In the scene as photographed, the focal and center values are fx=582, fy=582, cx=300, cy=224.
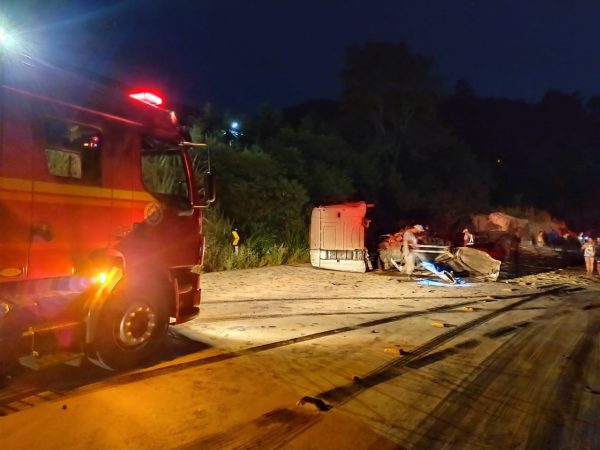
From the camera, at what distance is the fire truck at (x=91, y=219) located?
541 cm

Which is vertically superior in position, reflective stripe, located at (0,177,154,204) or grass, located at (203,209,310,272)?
reflective stripe, located at (0,177,154,204)

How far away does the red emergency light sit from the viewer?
6.81m

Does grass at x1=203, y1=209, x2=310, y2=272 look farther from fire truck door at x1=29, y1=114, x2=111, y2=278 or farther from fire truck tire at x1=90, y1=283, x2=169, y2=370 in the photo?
fire truck door at x1=29, y1=114, x2=111, y2=278

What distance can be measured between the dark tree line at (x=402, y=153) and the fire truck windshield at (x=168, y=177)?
1299 centimetres

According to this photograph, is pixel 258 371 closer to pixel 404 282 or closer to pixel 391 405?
pixel 391 405

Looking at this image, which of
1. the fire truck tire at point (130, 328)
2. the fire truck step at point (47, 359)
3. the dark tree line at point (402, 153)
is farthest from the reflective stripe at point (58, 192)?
the dark tree line at point (402, 153)

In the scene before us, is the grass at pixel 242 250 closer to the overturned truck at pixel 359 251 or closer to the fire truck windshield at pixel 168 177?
the overturned truck at pixel 359 251

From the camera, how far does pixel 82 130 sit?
6098 mm

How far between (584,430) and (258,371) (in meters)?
3.22

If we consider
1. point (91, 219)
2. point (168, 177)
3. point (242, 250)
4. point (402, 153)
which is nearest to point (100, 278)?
point (91, 219)

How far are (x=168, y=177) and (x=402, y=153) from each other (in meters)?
33.6

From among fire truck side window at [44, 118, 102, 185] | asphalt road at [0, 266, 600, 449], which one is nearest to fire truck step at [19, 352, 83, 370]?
asphalt road at [0, 266, 600, 449]

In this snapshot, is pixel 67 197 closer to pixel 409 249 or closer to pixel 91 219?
pixel 91 219

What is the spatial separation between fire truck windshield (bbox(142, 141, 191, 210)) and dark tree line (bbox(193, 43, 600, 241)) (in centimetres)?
1299
